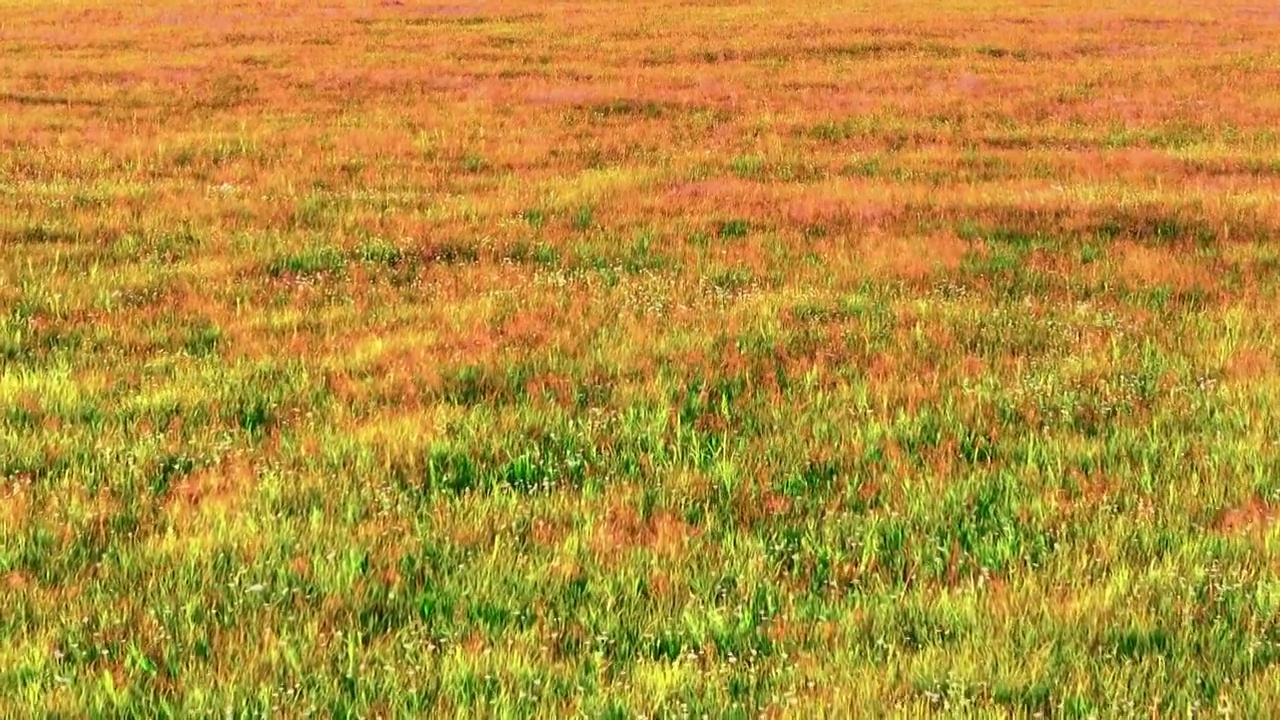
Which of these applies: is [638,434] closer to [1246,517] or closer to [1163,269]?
[1246,517]

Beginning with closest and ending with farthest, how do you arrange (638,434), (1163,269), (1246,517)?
1. (1246,517)
2. (638,434)
3. (1163,269)

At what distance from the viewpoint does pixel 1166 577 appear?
4.93 meters

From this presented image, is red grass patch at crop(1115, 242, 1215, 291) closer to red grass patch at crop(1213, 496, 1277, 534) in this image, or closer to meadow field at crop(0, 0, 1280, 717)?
meadow field at crop(0, 0, 1280, 717)

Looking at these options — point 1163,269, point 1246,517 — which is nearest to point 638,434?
point 1246,517

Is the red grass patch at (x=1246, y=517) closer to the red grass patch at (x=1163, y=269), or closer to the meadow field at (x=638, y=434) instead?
the meadow field at (x=638, y=434)

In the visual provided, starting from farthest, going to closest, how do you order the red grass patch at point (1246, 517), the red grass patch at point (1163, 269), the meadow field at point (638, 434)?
the red grass patch at point (1163, 269), the red grass patch at point (1246, 517), the meadow field at point (638, 434)

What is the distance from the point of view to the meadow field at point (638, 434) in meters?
4.28

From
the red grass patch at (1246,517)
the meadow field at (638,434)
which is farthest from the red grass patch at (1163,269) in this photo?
the red grass patch at (1246,517)

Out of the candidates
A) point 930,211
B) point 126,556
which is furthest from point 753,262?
point 126,556

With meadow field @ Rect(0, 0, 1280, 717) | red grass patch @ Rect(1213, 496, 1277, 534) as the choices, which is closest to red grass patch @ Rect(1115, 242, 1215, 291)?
meadow field @ Rect(0, 0, 1280, 717)

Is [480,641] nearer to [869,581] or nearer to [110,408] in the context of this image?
[869,581]

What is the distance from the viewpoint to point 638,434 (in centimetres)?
685

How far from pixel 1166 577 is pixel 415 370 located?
16.7 ft

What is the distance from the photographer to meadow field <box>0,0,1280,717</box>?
428 cm
